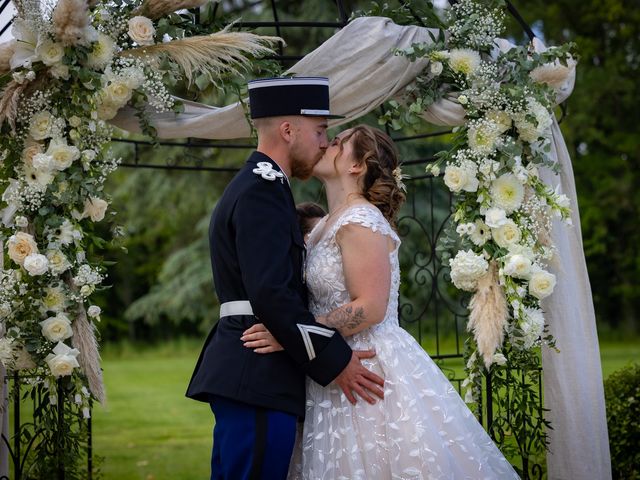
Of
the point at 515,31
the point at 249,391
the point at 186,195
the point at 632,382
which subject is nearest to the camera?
the point at 249,391

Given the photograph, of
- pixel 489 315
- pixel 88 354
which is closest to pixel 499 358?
pixel 489 315

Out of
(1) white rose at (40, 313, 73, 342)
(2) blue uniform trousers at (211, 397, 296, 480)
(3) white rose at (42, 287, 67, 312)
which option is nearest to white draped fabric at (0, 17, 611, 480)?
(3) white rose at (42, 287, 67, 312)

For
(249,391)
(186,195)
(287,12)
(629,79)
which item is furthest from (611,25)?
(249,391)

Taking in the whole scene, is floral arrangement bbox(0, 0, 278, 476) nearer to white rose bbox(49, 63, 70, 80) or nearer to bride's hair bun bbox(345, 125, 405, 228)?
white rose bbox(49, 63, 70, 80)

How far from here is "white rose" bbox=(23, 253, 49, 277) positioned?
145 inches

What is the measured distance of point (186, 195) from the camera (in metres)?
14.2

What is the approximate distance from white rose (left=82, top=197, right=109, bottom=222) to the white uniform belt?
101 centimetres

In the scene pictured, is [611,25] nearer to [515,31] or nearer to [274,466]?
[515,31]

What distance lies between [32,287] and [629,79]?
1304 centimetres

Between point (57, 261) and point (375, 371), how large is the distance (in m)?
1.43

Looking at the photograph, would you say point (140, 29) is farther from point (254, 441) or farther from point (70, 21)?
point (254, 441)

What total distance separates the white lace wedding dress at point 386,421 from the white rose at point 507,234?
681mm

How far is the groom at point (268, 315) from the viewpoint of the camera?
2953mm

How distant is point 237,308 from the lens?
3121 millimetres
